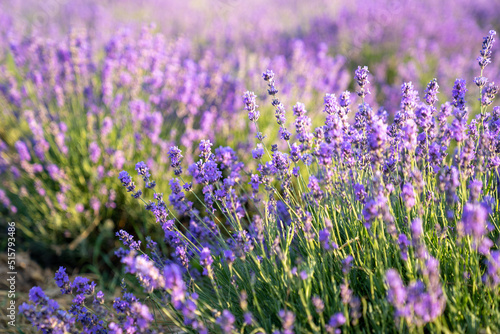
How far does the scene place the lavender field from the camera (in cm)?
138

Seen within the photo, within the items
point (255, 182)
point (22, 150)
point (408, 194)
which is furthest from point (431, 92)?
point (22, 150)

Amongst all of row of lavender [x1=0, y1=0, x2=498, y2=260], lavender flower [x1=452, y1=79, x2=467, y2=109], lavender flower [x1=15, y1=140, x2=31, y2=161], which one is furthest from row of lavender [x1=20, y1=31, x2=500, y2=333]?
lavender flower [x1=15, y1=140, x2=31, y2=161]

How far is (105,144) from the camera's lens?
3434 mm

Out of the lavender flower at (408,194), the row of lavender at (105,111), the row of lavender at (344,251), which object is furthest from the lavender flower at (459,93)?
the row of lavender at (105,111)

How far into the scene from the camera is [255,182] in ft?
5.90

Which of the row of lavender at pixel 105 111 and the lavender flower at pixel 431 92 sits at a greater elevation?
the lavender flower at pixel 431 92

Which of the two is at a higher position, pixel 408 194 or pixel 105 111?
pixel 408 194

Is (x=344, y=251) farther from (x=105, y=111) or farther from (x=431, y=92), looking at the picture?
(x=105, y=111)

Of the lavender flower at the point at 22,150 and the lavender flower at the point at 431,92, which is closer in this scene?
the lavender flower at the point at 431,92

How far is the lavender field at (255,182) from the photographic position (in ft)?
4.52

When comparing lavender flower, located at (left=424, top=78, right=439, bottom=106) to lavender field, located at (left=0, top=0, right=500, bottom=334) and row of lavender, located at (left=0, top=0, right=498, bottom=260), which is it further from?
row of lavender, located at (left=0, top=0, right=498, bottom=260)

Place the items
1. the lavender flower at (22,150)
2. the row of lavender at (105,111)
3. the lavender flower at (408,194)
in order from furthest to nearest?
1. the row of lavender at (105,111)
2. the lavender flower at (22,150)
3. the lavender flower at (408,194)

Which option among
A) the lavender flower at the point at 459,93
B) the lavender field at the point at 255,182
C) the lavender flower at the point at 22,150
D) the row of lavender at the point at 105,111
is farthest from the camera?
the row of lavender at the point at 105,111

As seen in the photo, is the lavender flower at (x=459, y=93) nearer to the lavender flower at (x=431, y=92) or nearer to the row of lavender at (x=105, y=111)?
the lavender flower at (x=431, y=92)
